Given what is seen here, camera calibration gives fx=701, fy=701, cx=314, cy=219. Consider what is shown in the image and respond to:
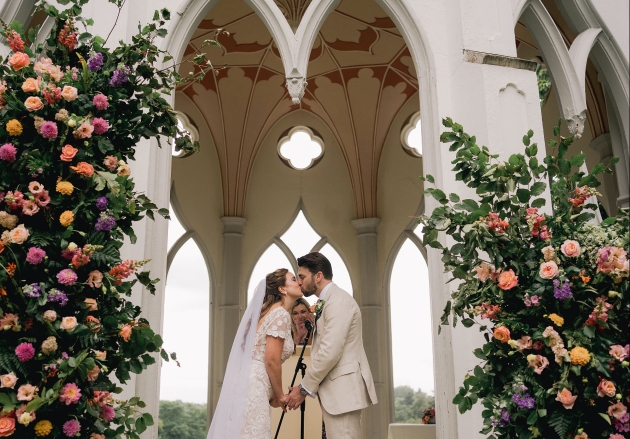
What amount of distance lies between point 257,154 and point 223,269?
6.53 feet

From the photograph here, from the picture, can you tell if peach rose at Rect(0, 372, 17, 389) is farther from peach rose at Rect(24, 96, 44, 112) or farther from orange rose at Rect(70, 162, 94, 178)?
peach rose at Rect(24, 96, 44, 112)

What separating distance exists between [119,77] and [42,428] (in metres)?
1.69

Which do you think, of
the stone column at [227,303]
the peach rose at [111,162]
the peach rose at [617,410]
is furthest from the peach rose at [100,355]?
the stone column at [227,303]

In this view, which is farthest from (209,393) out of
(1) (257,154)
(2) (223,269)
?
(1) (257,154)

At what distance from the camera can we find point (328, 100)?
11.1 meters

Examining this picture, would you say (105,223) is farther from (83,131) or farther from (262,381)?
(262,381)

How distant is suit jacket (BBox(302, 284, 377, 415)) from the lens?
487 centimetres

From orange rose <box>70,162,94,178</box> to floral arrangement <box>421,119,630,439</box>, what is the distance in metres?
1.70

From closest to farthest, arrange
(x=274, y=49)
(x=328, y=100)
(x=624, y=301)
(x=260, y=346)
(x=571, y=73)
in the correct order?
(x=624, y=301) < (x=260, y=346) < (x=571, y=73) < (x=274, y=49) < (x=328, y=100)

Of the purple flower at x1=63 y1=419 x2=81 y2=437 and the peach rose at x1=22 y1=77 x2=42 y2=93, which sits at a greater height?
the peach rose at x1=22 y1=77 x2=42 y2=93

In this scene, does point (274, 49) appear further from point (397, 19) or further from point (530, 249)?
point (530, 249)

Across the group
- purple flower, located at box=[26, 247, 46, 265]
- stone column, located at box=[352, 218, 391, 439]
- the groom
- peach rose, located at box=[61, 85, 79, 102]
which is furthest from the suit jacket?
stone column, located at box=[352, 218, 391, 439]

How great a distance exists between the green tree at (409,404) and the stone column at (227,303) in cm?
272

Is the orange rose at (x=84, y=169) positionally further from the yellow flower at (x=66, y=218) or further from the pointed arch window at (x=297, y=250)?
the pointed arch window at (x=297, y=250)
